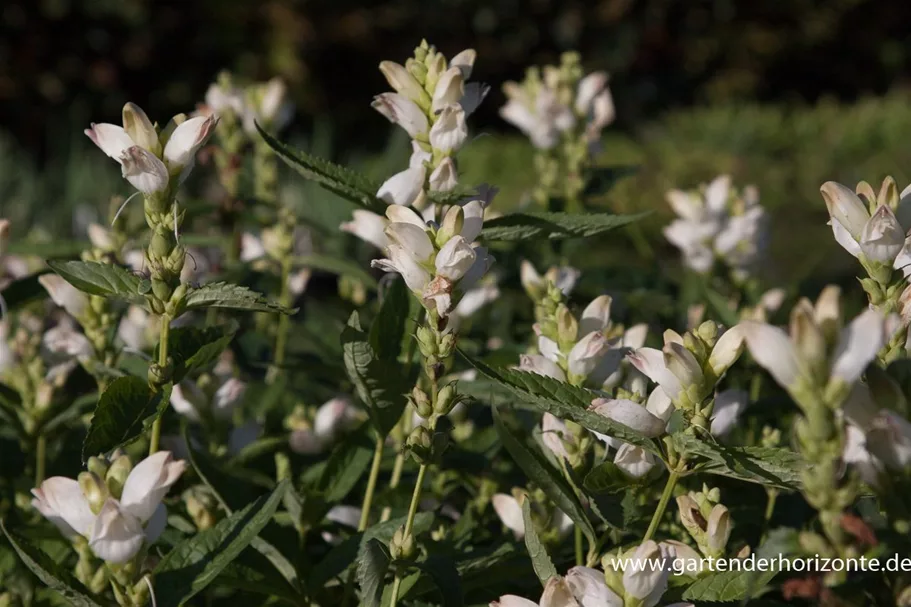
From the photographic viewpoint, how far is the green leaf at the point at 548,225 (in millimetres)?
1348

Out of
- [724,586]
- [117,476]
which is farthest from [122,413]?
[724,586]

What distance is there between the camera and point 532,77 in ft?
7.35

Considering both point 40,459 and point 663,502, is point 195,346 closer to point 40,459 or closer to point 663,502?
point 40,459

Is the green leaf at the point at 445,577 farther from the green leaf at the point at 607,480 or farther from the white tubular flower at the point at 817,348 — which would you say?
the white tubular flower at the point at 817,348

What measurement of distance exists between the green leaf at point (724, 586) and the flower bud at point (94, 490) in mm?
625

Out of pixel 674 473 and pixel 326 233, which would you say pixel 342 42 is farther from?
pixel 674 473

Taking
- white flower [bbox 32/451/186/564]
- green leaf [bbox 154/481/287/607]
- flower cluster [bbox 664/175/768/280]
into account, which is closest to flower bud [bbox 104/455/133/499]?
white flower [bbox 32/451/186/564]

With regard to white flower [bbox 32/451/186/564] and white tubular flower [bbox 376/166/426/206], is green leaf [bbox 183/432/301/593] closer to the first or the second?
white flower [bbox 32/451/186/564]

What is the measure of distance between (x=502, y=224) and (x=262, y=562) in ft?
1.69

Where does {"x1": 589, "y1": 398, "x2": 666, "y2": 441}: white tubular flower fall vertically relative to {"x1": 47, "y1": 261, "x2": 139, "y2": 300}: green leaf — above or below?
below

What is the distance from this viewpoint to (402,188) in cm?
135

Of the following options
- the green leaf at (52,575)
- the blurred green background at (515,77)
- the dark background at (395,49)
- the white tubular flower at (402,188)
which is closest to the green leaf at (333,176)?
the white tubular flower at (402,188)

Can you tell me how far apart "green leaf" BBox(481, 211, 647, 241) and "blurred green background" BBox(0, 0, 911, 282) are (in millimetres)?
2613

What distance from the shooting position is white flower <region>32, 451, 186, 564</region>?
1.09 metres
